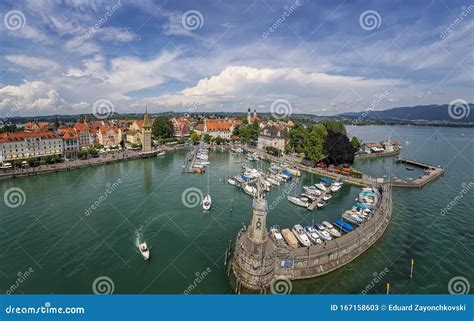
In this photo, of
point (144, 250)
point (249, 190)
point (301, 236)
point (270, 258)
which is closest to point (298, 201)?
point (249, 190)

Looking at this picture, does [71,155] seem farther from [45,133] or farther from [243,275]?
[243,275]

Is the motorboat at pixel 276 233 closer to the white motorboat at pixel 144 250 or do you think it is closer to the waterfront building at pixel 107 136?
the white motorboat at pixel 144 250

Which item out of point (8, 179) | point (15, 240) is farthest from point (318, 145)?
point (8, 179)

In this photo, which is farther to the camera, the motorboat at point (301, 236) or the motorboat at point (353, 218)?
the motorboat at point (353, 218)

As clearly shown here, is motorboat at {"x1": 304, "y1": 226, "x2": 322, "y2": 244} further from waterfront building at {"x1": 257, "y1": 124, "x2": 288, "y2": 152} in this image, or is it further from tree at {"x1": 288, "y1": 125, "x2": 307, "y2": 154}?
waterfront building at {"x1": 257, "y1": 124, "x2": 288, "y2": 152}

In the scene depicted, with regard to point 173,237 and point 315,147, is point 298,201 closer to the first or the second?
point 173,237

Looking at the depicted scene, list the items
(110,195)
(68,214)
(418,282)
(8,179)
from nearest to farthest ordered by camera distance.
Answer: (418,282) < (68,214) < (110,195) < (8,179)

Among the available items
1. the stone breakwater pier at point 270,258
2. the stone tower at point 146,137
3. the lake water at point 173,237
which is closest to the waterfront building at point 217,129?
the stone tower at point 146,137
